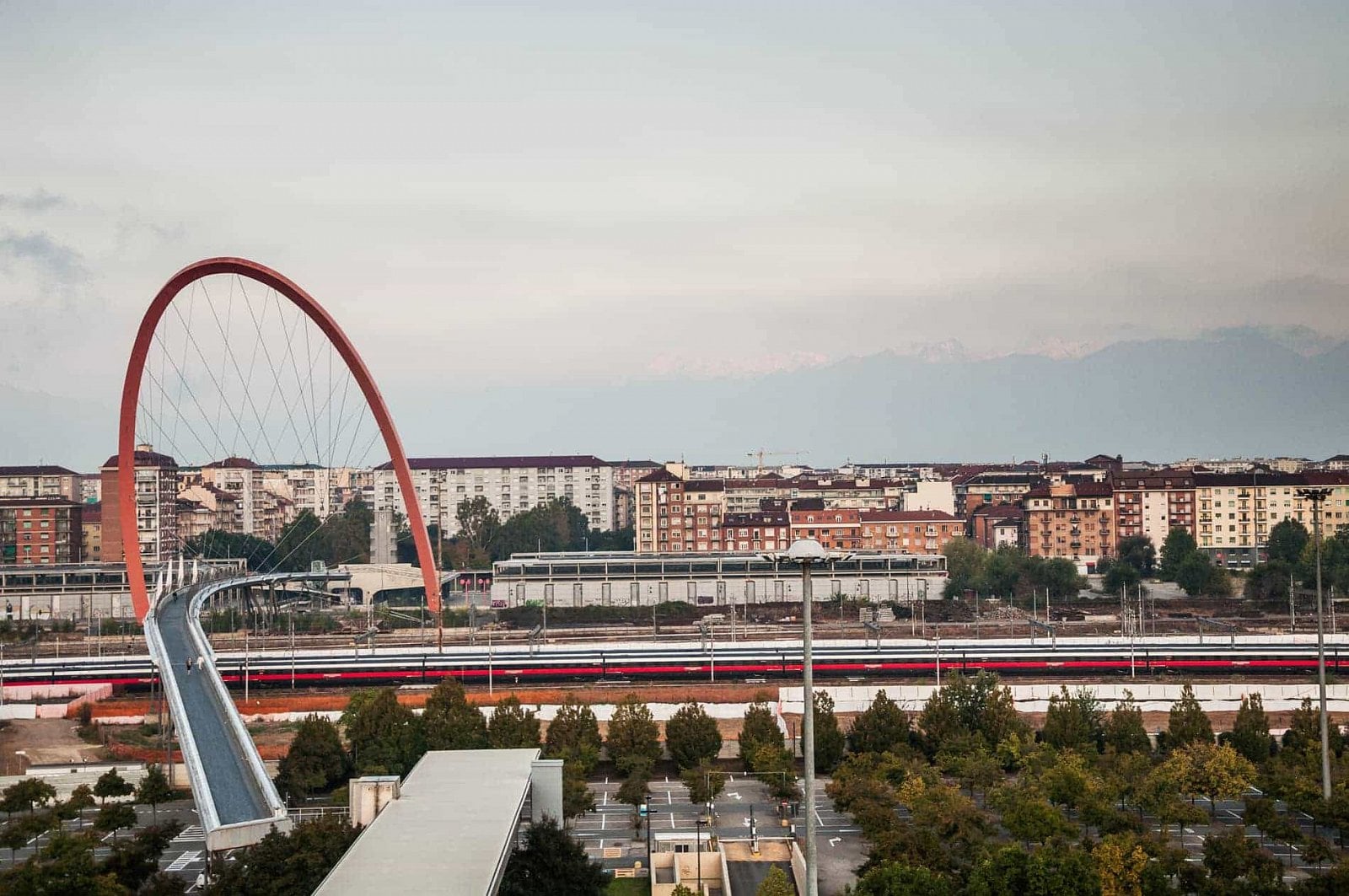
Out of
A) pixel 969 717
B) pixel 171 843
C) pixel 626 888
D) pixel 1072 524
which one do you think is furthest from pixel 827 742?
pixel 1072 524

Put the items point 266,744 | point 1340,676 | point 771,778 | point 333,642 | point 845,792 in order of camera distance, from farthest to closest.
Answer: point 333,642
point 1340,676
point 266,744
point 771,778
point 845,792

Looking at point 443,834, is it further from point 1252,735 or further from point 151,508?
point 151,508

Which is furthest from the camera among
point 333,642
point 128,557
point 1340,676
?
point 333,642

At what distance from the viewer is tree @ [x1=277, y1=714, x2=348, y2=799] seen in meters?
26.7

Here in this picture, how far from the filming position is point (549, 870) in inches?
770

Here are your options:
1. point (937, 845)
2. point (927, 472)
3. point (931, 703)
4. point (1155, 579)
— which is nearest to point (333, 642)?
point (931, 703)

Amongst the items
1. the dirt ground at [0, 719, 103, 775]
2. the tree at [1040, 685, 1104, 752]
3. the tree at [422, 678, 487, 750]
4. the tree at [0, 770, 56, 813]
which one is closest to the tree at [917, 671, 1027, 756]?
the tree at [1040, 685, 1104, 752]

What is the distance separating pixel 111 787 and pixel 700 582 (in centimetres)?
3681

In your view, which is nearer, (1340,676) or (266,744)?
(266,744)

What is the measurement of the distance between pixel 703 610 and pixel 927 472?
75361 mm

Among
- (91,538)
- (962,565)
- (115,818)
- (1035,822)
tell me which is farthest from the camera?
(91,538)

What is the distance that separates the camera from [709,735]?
29.3 m

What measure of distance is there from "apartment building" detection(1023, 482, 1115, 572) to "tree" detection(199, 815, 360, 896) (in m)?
61.1

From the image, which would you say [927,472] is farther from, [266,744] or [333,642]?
[266,744]
